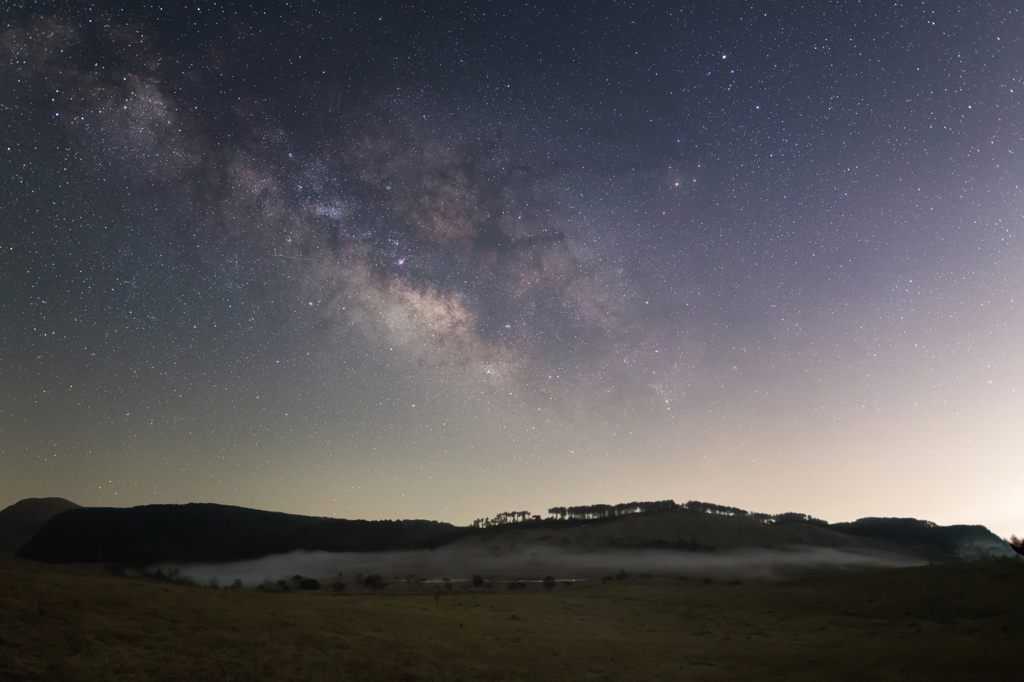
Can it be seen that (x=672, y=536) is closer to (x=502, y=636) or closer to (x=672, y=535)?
(x=672, y=535)

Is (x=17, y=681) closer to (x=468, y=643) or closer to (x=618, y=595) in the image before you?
(x=468, y=643)

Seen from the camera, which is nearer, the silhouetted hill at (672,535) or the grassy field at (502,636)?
the grassy field at (502,636)

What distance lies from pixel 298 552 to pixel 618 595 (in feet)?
530

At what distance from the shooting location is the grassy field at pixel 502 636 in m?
19.9

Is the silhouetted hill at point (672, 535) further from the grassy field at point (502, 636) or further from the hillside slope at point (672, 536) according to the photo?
the grassy field at point (502, 636)

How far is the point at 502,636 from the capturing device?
34562mm

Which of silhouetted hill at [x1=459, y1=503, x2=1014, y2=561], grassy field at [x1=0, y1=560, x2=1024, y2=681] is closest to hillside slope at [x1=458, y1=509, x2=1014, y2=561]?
silhouetted hill at [x1=459, y1=503, x2=1014, y2=561]

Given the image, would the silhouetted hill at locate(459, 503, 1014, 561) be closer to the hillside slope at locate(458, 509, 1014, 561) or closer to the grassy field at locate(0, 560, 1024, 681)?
the hillside slope at locate(458, 509, 1014, 561)

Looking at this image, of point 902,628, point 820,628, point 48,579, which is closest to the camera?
point 48,579

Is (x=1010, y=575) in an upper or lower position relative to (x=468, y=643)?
upper

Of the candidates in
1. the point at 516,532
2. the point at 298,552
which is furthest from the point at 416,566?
the point at 298,552

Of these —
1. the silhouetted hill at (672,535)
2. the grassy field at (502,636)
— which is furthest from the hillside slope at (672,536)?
the grassy field at (502,636)

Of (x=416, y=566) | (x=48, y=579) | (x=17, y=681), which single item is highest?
(x=48, y=579)

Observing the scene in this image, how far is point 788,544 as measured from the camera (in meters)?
148
